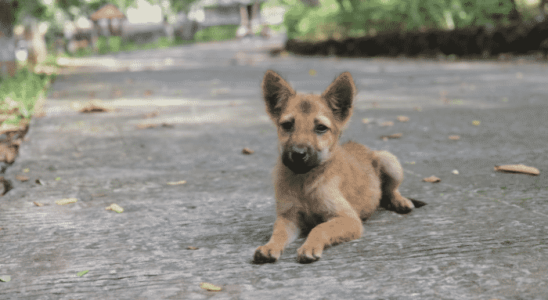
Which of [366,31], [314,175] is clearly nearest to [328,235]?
[314,175]

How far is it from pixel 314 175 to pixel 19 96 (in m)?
7.26

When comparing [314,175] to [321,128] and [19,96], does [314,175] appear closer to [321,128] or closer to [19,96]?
[321,128]

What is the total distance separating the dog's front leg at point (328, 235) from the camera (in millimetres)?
2635

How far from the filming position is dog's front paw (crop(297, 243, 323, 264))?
2621mm

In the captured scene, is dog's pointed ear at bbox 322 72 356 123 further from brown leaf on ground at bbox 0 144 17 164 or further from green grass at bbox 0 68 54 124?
green grass at bbox 0 68 54 124

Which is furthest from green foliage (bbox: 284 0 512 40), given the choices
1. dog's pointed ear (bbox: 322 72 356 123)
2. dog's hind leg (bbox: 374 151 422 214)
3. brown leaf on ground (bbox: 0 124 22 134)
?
dog's pointed ear (bbox: 322 72 356 123)

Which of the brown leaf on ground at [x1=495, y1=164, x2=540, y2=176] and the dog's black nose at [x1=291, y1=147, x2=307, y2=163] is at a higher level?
the dog's black nose at [x1=291, y1=147, x2=307, y2=163]

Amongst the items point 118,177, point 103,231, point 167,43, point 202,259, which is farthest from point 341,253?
point 167,43

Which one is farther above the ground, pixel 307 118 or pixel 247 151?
pixel 307 118

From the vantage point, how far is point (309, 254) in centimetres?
262

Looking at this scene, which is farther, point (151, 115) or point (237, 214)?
point (151, 115)

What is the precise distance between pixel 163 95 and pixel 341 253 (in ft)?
25.4

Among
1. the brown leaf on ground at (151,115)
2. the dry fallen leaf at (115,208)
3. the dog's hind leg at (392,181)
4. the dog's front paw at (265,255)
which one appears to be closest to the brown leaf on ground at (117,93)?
the brown leaf on ground at (151,115)

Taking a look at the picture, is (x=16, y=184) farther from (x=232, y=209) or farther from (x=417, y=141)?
(x=417, y=141)
